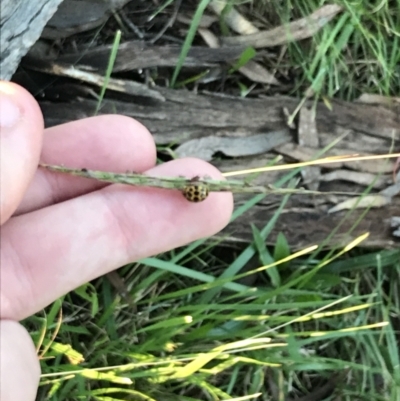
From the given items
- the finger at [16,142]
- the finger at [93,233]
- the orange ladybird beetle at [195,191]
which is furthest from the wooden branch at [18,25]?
the orange ladybird beetle at [195,191]

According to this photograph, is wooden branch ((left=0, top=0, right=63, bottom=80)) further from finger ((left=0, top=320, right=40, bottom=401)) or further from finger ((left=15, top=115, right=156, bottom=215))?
finger ((left=0, top=320, right=40, bottom=401))

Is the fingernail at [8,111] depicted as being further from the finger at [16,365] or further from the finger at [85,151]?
the finger at [16,365]

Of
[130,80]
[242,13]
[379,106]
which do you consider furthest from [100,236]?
[379,106]

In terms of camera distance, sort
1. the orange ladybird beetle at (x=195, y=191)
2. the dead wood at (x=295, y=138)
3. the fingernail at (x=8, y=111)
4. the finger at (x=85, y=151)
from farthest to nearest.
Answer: the dead wood at (x=295, y=138)
the finger at (x=85, y=151)
the orange ladybird beetle at (x=195, y=191)
the fingernail at (x=8, y=111)

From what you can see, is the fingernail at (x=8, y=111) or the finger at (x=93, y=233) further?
the finger at (x=93, y=233)

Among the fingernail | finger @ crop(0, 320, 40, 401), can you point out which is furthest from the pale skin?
the fingernail

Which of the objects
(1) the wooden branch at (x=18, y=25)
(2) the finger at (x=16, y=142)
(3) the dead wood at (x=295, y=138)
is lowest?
(3) the dead wood at (x=295, y=138)

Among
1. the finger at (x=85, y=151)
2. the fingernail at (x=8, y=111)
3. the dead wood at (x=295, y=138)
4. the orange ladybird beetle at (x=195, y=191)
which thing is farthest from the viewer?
the dead wood at (x=295, y=138)

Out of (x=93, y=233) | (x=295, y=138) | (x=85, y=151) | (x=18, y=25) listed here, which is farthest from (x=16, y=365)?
(x=295, y=138)

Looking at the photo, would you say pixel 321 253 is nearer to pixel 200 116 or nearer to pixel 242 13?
pixel 200 116
